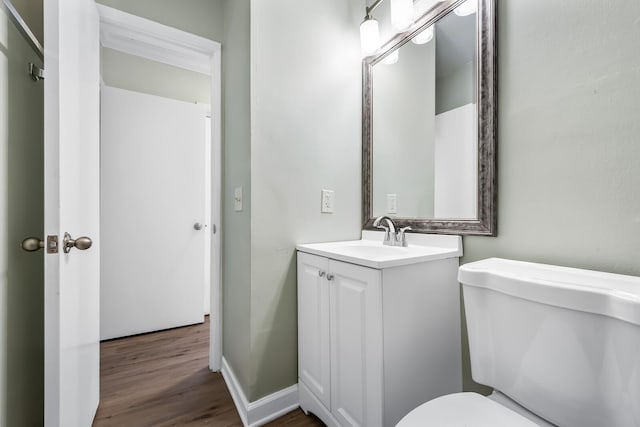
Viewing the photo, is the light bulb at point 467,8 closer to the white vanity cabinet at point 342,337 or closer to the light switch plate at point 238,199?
the white vanity cabinet at point 342,337

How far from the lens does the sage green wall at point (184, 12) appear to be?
1423mm

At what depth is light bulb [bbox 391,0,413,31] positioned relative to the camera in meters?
1.29

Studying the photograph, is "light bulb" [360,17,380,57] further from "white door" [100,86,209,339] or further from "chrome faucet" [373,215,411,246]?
"white door" [100,86,209,339]

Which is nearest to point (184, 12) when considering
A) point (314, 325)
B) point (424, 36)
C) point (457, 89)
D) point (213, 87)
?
point (213, 87)

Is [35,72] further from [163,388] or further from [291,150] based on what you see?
[163,388]

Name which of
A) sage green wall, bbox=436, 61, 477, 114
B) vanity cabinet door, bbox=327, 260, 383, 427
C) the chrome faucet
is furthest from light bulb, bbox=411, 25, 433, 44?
vanity cabinet door, bbox=327, 260, 383, 427

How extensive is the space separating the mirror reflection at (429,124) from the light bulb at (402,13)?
83 mm

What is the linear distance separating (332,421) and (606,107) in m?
1.42

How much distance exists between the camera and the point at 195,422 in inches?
49.4

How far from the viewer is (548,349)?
0.66 m

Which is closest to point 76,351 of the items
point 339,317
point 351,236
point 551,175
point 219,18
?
point 339,317

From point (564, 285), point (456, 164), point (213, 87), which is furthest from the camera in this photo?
point (213, 87)

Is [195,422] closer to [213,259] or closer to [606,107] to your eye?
[213,259]

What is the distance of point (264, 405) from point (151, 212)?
171 cm
